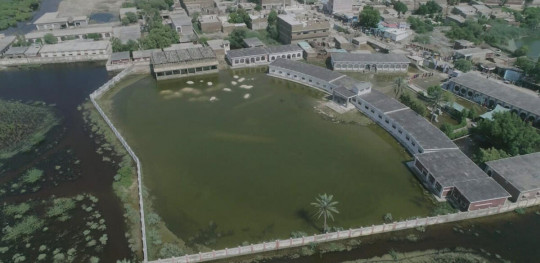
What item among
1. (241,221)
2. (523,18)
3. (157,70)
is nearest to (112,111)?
(157,70)

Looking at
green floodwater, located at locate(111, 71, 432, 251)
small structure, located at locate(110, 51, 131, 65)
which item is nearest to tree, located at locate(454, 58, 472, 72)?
green floodwater, located at locate(111, 71, 432, 251)

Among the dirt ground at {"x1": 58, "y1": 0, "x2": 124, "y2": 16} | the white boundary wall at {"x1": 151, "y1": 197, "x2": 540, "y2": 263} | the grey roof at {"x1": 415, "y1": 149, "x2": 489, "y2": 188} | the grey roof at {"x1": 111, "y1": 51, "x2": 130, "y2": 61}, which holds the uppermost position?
the dirt ground at {"x1": 58, "y1": 0, "x2": 124, "y2": 16}

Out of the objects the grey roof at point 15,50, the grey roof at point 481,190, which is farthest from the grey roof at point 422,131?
the grey roof at point 15,50

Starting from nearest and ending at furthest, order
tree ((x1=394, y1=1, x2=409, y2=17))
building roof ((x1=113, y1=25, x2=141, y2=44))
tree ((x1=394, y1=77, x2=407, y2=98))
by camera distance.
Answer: tree ((x1=394, y1=77, x2=407, y2=98)) < building roof ((x1=113, y1=25, x2=141, y2=44)) < tree ((x1=394, y1=1, x2=409, y2=17))

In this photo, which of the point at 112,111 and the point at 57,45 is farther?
the point at 57,45

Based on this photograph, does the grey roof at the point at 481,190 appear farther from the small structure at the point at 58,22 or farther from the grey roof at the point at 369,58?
the small structure at the point at 58,22

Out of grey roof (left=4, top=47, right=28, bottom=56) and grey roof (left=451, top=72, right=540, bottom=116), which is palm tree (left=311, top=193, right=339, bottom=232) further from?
grey roof (left=4, top=47, right=28, bottom=56)

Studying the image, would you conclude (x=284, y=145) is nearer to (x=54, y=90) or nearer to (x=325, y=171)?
(x=325, y=171)
